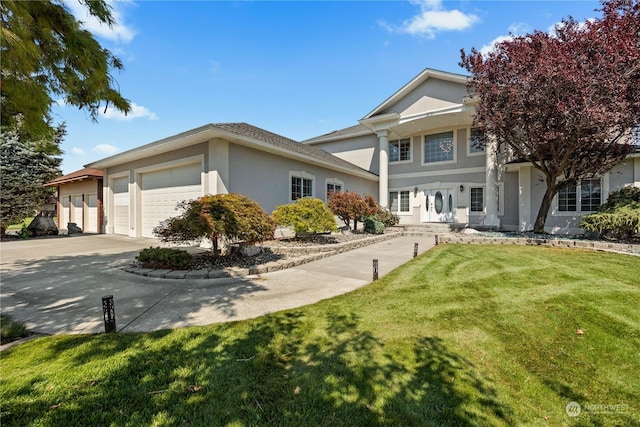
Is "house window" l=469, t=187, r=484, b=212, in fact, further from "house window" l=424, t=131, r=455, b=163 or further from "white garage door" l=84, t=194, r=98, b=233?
"white garage door" l=84, t=194, r=98, b=233

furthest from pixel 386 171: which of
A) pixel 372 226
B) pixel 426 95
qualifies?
pixel 372 226

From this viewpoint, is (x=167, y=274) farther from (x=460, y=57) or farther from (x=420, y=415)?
(x=460, y=57)

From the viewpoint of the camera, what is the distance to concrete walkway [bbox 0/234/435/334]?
152 inches

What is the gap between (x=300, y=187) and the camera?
42.6ft

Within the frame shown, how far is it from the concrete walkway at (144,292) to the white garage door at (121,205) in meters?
5.99

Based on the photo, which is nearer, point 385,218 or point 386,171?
point 385,218

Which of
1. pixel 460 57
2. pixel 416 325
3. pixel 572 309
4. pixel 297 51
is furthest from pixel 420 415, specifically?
pixel 460 57

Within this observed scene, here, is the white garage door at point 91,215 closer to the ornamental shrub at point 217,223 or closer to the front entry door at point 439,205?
the ornamental shrub at point 217,223

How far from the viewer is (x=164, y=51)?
751 cm

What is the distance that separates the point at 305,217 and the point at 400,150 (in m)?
12.8

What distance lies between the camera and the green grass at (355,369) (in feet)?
6.98

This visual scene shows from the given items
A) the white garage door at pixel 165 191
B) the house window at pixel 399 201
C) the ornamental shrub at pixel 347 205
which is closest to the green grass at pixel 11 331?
the white garage door at pixel 165 191

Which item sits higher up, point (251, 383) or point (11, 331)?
point (11, 331)

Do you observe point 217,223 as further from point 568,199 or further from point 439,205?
point 568,199
